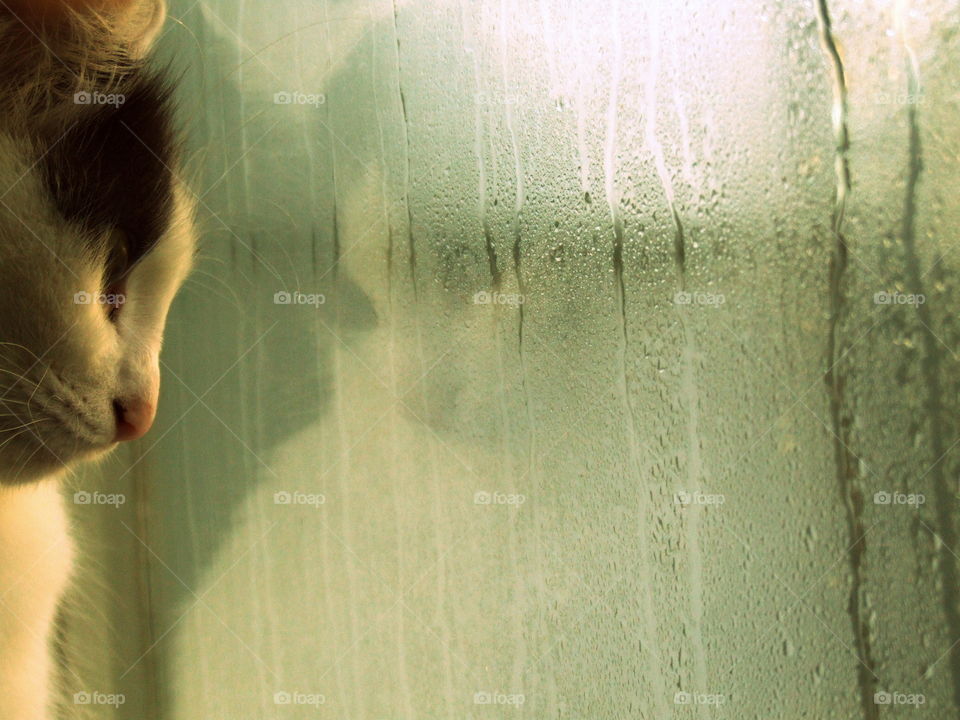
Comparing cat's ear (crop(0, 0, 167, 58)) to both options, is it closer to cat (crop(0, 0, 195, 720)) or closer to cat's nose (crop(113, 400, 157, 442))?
cat (crop(0, 0, 195, 720))

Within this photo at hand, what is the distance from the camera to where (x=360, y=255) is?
2.81 ft

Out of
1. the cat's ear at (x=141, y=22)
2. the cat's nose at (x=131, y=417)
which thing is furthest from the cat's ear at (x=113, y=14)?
the cat's nose at (x=131, y=417)

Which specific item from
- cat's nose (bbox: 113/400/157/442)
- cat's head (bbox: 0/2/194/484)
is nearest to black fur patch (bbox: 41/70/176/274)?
cat's head (bbox: 0/2/194/484)

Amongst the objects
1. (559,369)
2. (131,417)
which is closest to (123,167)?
(131,417)

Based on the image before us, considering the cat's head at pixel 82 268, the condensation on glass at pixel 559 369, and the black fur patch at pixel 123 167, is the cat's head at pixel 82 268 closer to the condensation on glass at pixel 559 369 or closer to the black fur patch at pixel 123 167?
the black fur patch at pixel 123 167

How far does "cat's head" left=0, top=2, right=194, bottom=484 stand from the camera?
0.62 metres

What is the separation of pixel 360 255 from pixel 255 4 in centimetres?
30

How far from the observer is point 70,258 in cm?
64

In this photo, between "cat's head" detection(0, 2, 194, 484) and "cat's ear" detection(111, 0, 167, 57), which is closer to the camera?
"cat's head" detection(0, 2, 194, 484)

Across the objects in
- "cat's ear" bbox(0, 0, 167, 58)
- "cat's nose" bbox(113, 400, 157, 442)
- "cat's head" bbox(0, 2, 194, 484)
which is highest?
"cat's ear" bbox(0, 0, 167, 58)

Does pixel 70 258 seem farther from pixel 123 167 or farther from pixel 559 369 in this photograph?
pixel 559 369

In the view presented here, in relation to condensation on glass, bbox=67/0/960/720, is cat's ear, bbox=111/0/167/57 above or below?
above

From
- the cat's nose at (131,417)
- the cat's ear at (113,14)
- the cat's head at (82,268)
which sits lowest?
the cat's nose at (131,417)

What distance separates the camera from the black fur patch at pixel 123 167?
661mm
